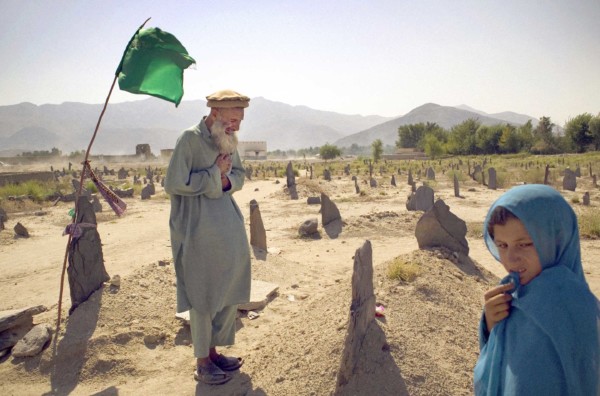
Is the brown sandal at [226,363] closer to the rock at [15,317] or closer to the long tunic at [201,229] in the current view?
the long tunic at [201,229]

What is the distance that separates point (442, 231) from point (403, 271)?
1.81m

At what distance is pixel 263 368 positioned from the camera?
399 cm

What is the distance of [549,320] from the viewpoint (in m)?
1.59

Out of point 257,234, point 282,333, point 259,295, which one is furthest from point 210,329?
point 257,234

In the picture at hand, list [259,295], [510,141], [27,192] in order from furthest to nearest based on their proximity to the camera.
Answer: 1. [510,141]
2. [27,192]
3. [259,295]

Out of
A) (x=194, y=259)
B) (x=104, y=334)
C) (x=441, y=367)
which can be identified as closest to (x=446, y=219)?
(x=441, y=367)

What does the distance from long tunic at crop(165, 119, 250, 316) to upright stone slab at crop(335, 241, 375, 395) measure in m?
1.03

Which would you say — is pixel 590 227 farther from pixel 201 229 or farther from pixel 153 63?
pixel 153 63

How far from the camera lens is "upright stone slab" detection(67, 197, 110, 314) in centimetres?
524

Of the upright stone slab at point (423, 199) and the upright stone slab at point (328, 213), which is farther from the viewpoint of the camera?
the upright stone slab at point (423, 199)

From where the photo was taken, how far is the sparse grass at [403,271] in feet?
16.6

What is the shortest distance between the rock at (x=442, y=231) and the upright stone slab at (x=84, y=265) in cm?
467

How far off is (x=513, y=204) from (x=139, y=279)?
5.33 m

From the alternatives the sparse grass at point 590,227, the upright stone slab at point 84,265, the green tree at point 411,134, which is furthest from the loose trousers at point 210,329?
the green tree at point 411,134
